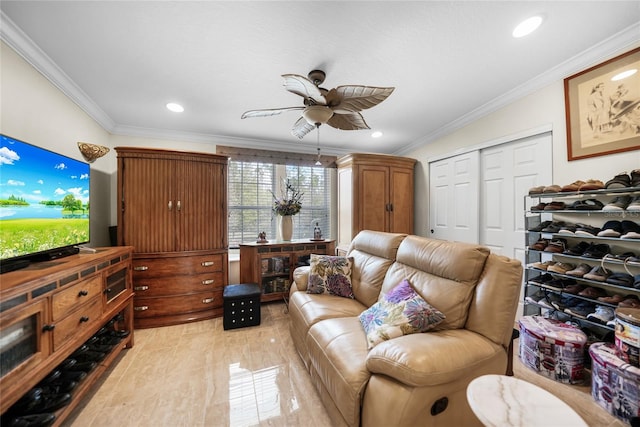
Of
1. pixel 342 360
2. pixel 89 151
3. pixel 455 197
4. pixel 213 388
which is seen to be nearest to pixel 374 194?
pixel 455 197

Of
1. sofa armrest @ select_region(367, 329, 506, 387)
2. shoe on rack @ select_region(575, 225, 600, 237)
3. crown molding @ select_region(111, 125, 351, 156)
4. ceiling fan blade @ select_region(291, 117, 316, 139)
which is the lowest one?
sofa armrest @ select_region(367, 329, 506, 387)

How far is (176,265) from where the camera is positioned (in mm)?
2701

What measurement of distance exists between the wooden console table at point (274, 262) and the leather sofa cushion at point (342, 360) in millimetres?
1647

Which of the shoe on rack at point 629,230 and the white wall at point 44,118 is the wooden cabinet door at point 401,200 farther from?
the white wall at point 44,118

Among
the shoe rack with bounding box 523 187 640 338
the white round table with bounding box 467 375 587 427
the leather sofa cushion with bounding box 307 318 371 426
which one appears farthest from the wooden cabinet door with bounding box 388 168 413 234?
the white round table with bounding box 467 375 587 427

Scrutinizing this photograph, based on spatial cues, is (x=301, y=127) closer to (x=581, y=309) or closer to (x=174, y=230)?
(x=174, y=230)

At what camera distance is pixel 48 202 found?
1.57 meters

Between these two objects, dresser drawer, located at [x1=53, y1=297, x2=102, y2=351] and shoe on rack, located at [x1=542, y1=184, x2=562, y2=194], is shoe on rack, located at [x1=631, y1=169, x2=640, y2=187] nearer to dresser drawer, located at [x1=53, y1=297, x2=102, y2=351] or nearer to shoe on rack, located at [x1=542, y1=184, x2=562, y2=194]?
shoe on rack, located at [x1=542, y1=184, x2=562, y2=194]

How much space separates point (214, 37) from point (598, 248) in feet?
10.4

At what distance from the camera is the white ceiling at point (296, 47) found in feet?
4.56

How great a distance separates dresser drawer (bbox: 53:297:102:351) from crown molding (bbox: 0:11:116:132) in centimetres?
174

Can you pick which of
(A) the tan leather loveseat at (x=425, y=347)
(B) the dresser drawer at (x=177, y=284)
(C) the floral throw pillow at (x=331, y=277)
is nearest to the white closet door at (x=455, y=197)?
(A) the tan leather loveseat at (x=425, y=347)

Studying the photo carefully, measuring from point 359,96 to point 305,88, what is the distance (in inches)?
14.6

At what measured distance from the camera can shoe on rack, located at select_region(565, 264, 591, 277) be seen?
179 centimetres
